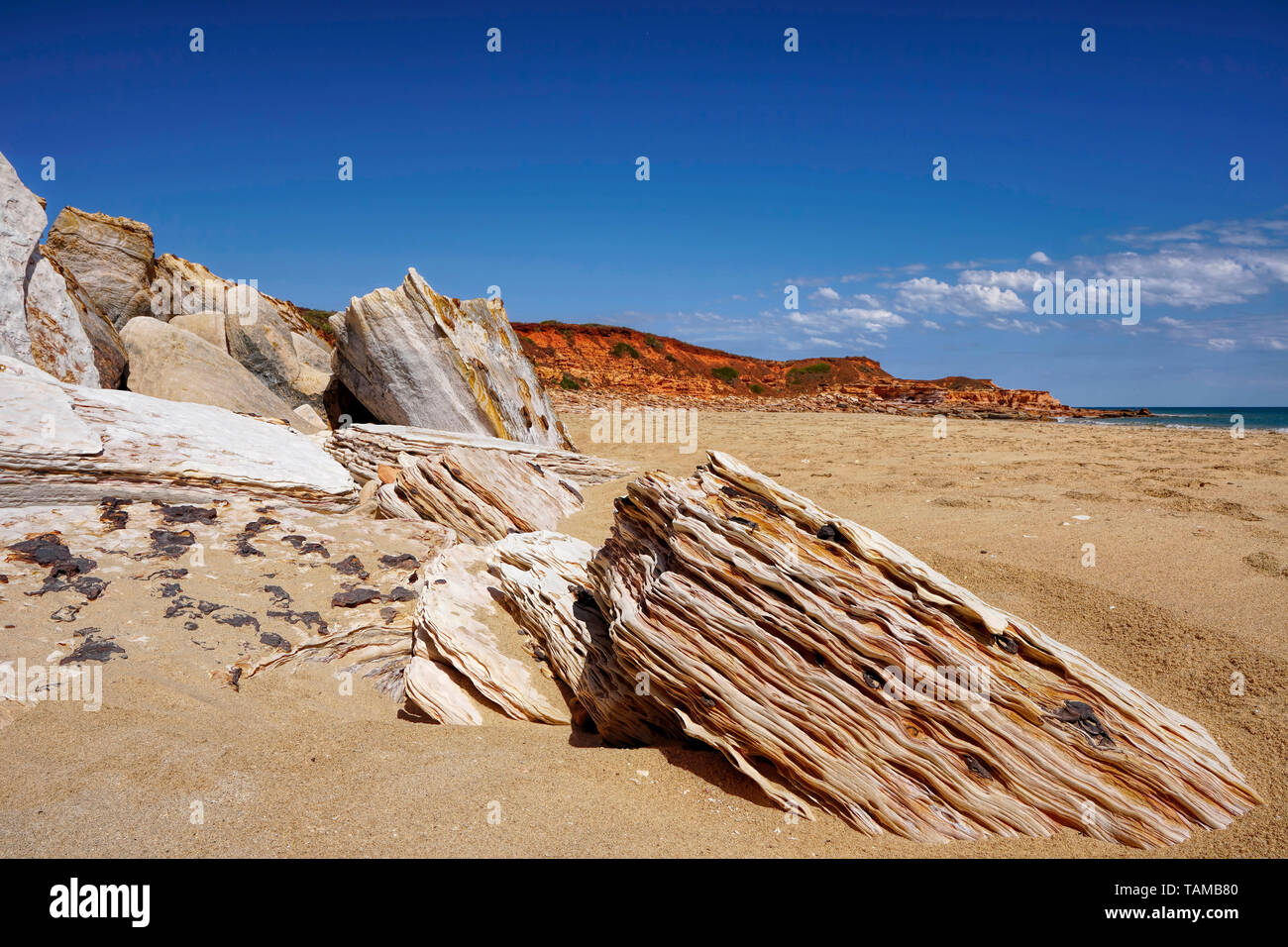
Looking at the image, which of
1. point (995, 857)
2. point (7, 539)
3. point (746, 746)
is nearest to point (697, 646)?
point (746, 746)

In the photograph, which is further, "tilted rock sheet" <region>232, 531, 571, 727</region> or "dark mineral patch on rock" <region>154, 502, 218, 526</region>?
"dark mineral patch on rock" <region>154, 502, 218, 526</region>

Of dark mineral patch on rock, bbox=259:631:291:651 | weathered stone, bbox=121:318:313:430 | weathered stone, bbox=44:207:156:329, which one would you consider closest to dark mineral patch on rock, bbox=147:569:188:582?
dark mineral patch on rock, bbox=259:631:291:651

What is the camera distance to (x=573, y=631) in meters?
3.49

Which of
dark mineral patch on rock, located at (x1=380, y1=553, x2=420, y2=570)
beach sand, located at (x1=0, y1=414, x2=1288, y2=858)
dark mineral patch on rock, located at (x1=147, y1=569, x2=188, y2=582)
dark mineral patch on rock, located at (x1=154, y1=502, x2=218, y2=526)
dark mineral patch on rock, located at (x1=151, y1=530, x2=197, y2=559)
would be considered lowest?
beach sand, located at (x1=0, y1=414, x2=1288, y2=858)

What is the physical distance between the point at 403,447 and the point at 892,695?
5306mm

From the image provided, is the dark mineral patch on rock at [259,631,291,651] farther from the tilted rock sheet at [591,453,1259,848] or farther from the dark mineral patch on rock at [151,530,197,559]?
the tilted rock sheet at [591,453,1259,848]

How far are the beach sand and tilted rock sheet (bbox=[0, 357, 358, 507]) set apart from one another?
77 centimetres

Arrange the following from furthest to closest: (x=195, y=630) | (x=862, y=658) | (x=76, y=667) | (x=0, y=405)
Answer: (x=0, y=405) < (x=195, y=630) < (x=76, y=667) < (x=862, y=658)

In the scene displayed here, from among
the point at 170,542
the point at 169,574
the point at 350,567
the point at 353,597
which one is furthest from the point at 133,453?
the point at 353,597

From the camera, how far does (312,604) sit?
155 inches

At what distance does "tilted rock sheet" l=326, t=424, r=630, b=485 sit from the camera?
6578mm

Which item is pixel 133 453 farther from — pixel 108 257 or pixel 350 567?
pixel 108 257
